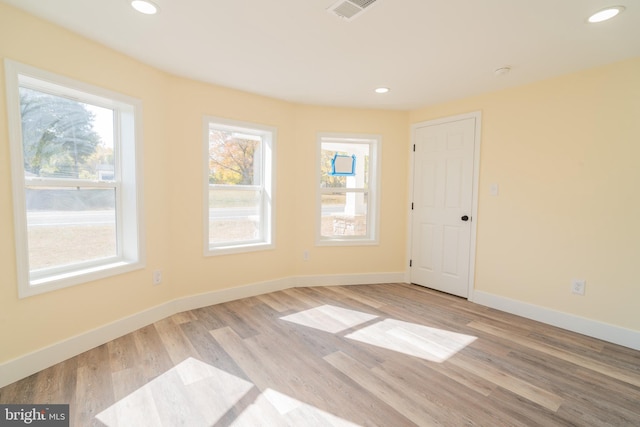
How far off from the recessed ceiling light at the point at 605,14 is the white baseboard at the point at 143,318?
3335 millimetres

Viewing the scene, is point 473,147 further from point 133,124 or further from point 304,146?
point 133,124

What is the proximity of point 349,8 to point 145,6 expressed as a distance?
1.28 meters

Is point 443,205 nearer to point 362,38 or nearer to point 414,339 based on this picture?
point 414,339

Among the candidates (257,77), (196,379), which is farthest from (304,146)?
(196,379)

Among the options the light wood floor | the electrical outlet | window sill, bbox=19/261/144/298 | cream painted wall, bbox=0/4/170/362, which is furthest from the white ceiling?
the light wood floor

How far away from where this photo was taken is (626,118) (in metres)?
2.56

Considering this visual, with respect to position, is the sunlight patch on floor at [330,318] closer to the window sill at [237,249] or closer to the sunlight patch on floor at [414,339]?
the sunlight patch on floor at [414,339]

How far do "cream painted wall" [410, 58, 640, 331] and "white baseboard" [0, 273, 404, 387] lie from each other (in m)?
1.61

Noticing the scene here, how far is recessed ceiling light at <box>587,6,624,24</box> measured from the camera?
1833 millimetres

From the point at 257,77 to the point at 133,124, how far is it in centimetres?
124

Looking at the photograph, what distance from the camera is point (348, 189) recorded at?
424 centimetres

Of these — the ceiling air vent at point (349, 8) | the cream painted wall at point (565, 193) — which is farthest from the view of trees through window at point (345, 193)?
the ceiling air vent at point (349, 8)

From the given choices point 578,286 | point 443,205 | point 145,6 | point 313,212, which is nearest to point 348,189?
point 313,212

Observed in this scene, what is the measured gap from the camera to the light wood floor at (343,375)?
68.2 inches
